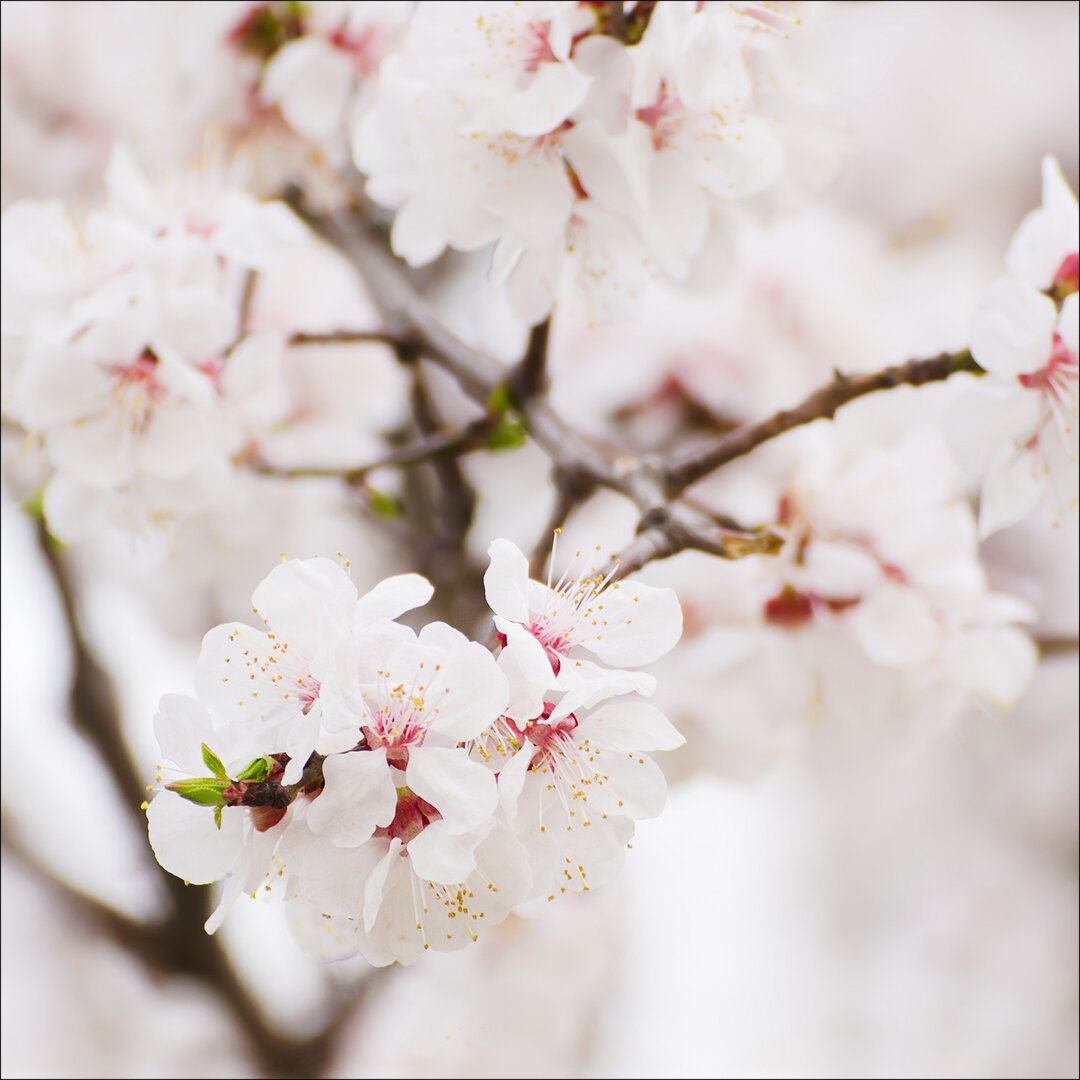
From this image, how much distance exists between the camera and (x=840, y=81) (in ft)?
2.99

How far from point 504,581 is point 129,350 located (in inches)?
16.5

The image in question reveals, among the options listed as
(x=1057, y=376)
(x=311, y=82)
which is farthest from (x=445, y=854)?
(x=311, y=82)

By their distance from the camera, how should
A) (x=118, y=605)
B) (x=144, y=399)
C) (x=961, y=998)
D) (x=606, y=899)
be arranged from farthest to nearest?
(x=961, y=998)
(x=606, y=899)
(x=118, y=605)
(x=144, y=399)

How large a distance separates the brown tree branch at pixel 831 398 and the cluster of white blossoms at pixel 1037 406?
0.08 feet

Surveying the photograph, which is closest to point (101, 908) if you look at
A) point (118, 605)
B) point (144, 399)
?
point (118, 605)

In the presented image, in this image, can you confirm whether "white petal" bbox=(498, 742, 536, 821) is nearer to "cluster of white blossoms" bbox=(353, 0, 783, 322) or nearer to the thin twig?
"cluster of white blossoms" bbox=(353, 0, 783, 322)

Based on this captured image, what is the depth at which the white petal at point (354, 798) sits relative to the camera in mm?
508

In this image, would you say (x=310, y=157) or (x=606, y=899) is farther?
(x=606, y=899)

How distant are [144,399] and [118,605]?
0.80 meters

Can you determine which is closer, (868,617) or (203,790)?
(203,790)

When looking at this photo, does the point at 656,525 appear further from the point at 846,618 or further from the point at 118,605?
the point at 118,605

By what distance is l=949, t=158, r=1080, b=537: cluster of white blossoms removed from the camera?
0.75m

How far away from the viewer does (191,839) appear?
1.85ft

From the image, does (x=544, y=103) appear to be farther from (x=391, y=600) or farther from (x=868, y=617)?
(x=868, y=617)
